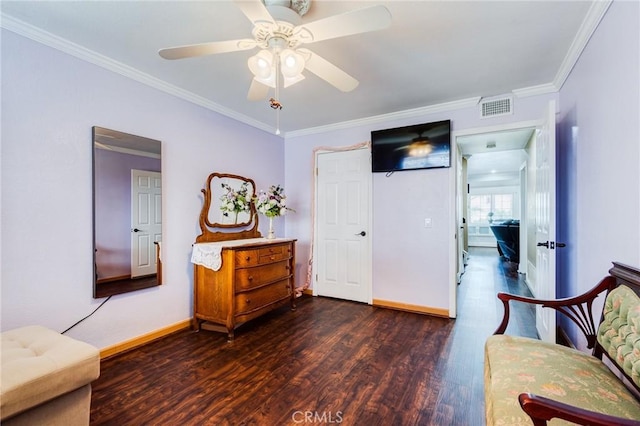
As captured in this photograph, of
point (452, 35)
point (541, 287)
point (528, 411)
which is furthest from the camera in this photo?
point (541, 287)

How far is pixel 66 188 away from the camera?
2137mm

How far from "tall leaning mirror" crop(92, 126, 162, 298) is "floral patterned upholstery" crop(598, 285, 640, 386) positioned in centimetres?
322

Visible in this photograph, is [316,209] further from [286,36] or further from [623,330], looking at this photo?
[623,330]

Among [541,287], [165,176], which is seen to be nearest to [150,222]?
[165,176]

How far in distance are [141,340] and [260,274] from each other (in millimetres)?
1196

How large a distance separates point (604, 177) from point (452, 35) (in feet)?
4.38

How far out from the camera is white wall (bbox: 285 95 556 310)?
3.26m

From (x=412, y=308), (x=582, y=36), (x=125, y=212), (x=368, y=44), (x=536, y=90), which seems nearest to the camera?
(x=582, y=36)

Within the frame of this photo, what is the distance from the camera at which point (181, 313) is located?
2955mm

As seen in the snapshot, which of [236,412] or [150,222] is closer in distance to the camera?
[236,412]

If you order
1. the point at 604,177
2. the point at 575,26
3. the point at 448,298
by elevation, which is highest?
the point at 575,26

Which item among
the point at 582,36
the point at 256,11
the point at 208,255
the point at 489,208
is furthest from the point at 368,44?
the point at 489,208

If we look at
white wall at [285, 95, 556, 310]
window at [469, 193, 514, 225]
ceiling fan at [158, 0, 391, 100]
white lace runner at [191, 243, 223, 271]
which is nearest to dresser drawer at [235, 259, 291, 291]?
white lace runner at [191, 243, 223, 271]

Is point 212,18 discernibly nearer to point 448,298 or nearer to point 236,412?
point 236,412
